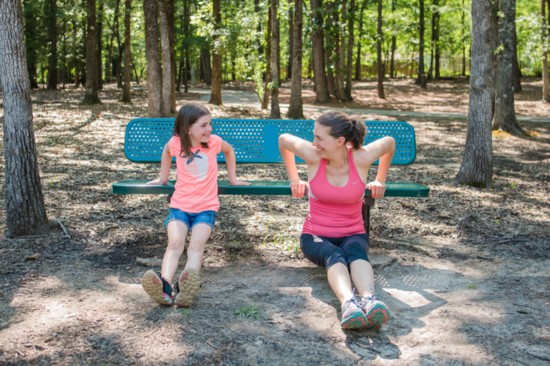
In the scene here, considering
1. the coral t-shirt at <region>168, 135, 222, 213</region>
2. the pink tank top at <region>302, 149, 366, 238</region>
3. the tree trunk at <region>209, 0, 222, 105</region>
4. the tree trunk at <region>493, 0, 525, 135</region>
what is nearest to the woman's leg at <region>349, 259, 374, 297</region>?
the pink tank top at <region>302, 149, 366, 238</region>

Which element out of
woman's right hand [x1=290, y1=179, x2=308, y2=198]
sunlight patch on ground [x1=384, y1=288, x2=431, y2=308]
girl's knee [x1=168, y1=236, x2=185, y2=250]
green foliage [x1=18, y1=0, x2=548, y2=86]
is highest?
green foliage [x1=18, y1=0, x2=548, y2=86]

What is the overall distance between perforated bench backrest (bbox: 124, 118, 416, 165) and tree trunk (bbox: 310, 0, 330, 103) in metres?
13.3

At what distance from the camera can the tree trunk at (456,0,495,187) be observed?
23.9 ft

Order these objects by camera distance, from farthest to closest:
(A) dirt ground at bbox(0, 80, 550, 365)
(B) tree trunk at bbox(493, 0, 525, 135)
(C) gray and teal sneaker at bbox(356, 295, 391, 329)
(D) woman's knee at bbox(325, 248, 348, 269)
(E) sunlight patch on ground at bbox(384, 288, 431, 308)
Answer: (B) tree trunk at bbox(493, 0, 525, 135), (E) sunlight patch on ground at bbox(384, 288, 431, 308), (D) woman's knee at bbox(325, 248, 348, 269), (C) gray and teal sneaker at bbox(356, 295, 391, 329), (A) dirt ground at bbox(0, 80, 550, 365)

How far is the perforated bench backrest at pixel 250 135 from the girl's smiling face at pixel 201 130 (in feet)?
4.12

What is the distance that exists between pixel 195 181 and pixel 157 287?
0.98 m

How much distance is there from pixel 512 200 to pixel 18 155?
532 cm

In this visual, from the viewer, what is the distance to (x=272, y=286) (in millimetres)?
4207

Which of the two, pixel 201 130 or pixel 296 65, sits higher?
pixel 296 65

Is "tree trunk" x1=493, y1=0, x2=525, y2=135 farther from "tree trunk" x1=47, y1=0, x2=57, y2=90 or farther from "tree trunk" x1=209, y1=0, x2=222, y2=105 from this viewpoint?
"tree trunk" x1=47, y1=0, x2=57, y2=90

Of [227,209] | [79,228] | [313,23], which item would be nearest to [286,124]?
[227,209]

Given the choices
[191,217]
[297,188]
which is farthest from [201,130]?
[297,188]

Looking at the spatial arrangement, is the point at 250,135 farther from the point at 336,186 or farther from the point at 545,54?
the point at 545,54

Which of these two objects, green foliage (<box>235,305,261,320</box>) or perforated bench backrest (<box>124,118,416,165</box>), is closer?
green foliage (<box>235,305,261,320</box>)
